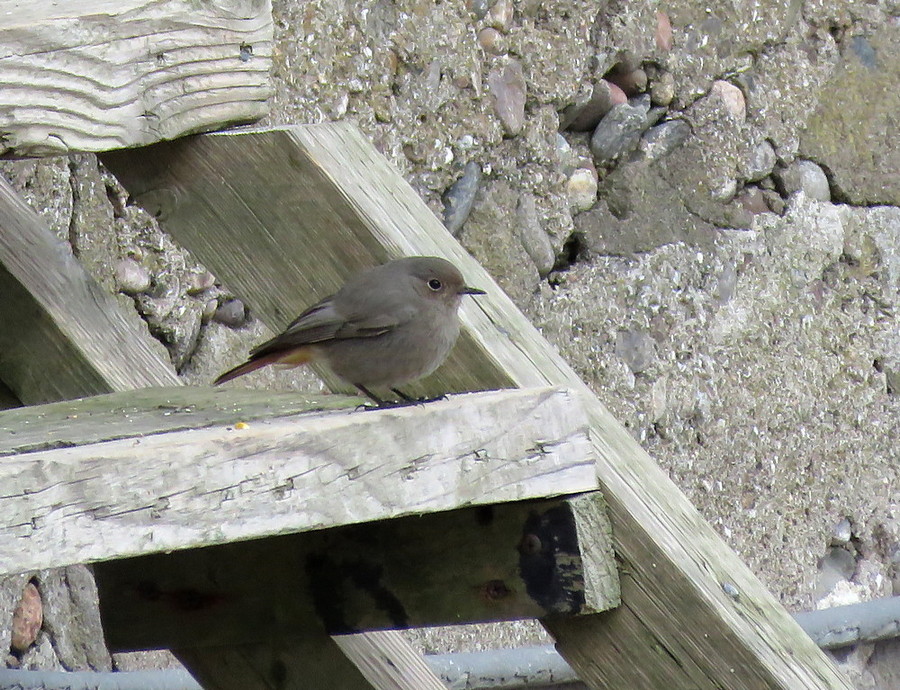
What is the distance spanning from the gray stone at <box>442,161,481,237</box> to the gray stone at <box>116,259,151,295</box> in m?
0.80

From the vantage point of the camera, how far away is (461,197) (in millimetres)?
3230

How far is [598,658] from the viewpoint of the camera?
1591 millimetres

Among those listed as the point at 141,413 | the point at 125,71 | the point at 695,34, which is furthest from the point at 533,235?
the point at 141,413

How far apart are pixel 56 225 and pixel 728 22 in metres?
2.12

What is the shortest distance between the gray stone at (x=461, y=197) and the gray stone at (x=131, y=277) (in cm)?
80

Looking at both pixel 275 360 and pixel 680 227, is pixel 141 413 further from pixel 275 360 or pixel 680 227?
pixel 680 227

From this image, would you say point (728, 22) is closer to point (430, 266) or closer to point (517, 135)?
point (517, 135)

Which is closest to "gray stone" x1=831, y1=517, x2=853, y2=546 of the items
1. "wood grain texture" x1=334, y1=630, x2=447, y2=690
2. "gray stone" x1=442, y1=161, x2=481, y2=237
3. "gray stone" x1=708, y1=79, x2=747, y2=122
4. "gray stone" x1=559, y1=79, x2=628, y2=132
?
"gray stone" x1=708, y1=79, x2=747, y2=122

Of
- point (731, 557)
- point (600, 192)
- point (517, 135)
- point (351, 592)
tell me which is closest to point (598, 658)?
point (731, 557)

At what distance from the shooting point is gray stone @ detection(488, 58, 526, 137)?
10.8 feet

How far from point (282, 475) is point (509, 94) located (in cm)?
218

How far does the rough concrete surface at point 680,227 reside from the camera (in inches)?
114

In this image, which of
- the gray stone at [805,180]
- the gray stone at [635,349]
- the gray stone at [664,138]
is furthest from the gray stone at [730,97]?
the gray stone at [635,349]

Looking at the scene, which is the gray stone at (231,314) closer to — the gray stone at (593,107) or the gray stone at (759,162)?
the gray stone at (593,107)
